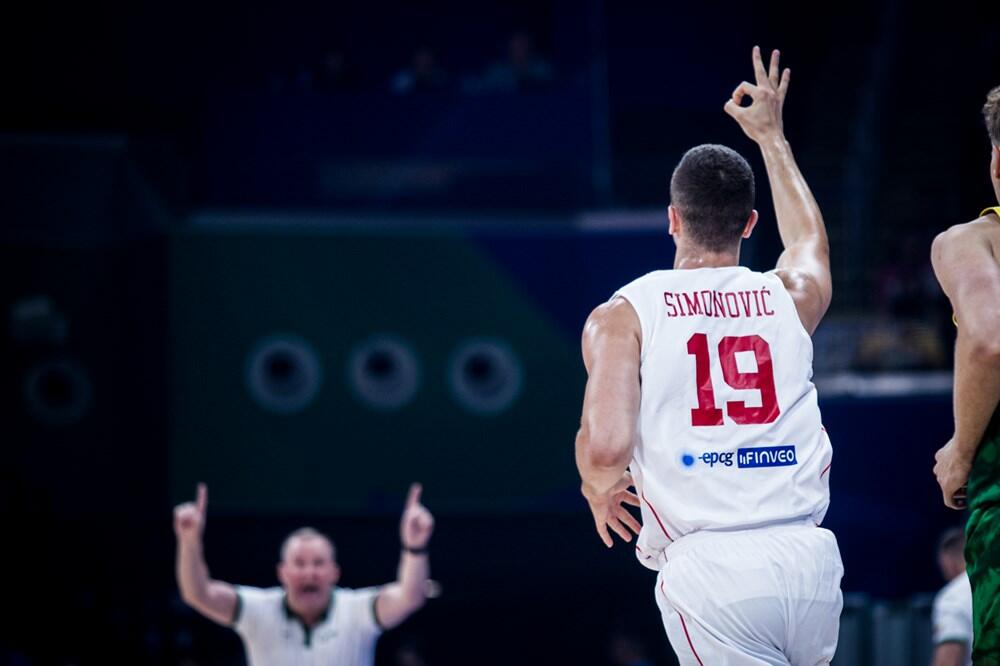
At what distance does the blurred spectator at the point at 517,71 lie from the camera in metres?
14.0

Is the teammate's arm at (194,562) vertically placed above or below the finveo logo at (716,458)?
below

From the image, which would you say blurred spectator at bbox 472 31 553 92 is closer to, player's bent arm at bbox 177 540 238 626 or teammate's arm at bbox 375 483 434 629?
teammate's arm at bbox 375 483 434 629

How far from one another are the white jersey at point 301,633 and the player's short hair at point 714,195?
365 centimetres

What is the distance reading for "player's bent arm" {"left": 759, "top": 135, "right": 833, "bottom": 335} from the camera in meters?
3.56

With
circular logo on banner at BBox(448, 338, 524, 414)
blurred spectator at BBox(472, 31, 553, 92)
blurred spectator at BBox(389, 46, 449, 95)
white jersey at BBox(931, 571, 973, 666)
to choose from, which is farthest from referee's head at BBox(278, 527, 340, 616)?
blurred spectator at BBox(472, 31, 553, 92)

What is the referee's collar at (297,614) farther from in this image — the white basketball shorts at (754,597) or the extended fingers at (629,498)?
the white basketball shorts at (754,597)

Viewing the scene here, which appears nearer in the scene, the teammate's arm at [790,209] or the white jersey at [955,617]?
the teammate's arm at [790,209]

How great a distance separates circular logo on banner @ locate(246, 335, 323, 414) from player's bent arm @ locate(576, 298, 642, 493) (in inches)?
339

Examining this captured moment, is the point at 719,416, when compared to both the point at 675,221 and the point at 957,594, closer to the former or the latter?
the point at 675,221

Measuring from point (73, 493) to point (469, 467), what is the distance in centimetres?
361

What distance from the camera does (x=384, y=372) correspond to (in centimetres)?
1193

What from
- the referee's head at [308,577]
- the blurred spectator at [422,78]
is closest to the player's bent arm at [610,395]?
the referee's head at [308,577]

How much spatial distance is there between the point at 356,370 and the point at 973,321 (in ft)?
30.1

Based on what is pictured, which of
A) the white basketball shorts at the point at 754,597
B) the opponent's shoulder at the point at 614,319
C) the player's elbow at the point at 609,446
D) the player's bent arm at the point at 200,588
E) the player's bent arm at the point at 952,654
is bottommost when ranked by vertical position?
the player's bent arm at the point at 952,654
